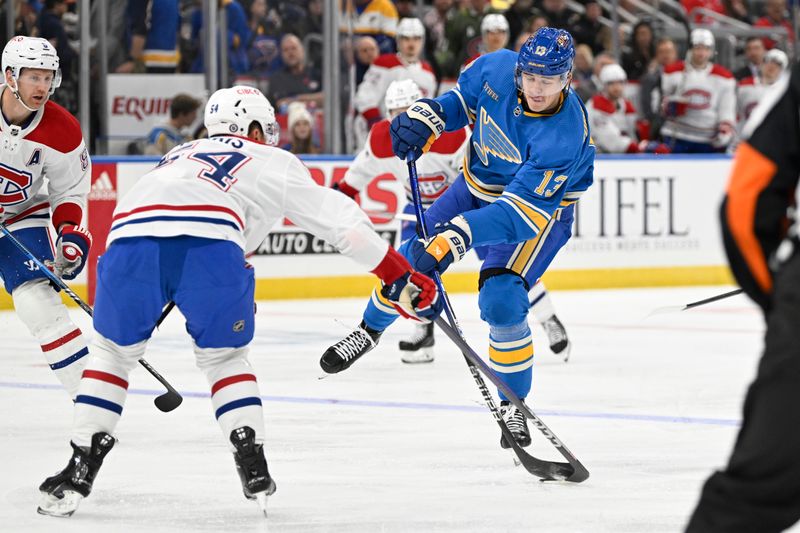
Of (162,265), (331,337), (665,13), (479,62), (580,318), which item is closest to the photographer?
(162,265)

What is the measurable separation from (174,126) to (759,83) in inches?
188

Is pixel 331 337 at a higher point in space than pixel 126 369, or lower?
lower

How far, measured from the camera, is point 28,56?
166 inches

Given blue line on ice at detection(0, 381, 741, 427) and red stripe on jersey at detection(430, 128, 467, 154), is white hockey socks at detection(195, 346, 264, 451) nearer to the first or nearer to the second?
blue line on ice at detection(0, 381, 741, 427)

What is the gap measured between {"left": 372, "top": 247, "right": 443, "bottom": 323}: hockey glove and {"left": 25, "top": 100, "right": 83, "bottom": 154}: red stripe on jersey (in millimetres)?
1486

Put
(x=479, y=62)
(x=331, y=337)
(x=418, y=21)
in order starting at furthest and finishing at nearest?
(x=418, y=21)
(x=331, y=337)
(x=479, y=62)

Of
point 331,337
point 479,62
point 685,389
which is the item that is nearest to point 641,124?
point 331,337

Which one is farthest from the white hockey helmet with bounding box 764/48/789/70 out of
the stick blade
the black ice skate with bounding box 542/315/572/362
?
the stick blade

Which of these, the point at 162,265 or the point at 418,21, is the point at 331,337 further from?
the point at 162,265

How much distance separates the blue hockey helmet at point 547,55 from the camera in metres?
3.88

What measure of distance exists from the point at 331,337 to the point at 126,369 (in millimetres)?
3659

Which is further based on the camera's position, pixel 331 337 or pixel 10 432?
pixel 331 337

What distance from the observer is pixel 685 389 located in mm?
5430

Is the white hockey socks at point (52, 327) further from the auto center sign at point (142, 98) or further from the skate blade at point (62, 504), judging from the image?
the auto center sign at point (142, 98)
